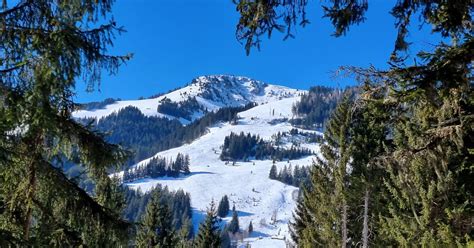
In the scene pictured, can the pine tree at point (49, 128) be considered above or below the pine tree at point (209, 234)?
above

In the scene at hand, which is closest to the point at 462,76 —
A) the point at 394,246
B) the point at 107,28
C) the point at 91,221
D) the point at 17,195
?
the point at 107,28

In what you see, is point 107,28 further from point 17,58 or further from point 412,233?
point 412,233

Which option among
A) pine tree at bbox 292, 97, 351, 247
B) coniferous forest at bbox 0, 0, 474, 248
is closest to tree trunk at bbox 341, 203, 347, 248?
pine tree at bbox 292, 97, 351, 247

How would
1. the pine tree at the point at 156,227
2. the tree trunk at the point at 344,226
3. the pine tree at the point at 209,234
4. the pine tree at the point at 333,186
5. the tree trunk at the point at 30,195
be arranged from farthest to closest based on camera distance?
the pine tree at the point at 209,234 < the pine tree at the point at 156,227 < the pine tree at the point at 333,186 < the tree trunk at the point at 344,226 < the tree trunk at the point at 30,195

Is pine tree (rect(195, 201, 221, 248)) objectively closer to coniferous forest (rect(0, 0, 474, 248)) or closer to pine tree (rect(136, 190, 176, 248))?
pine tree (rect(136, 190, 176, 248))

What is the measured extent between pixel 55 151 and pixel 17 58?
2.57 meters

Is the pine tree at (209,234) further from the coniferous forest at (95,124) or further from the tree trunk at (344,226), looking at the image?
the coniferous forest at (95,124)

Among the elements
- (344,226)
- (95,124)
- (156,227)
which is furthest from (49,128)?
(156,227)

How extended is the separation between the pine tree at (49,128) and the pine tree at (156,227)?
15235mm

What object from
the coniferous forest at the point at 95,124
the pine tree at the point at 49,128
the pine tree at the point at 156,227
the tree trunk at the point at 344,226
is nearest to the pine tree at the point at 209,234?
the pine tree at the point at 156,227

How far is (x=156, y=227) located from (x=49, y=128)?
19.1 metres

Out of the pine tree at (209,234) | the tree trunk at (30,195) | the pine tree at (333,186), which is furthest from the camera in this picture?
the pine tree at (209,234)

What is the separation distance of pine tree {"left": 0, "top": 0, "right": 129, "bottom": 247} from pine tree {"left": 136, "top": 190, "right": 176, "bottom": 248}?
15.2 m

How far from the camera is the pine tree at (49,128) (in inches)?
189
